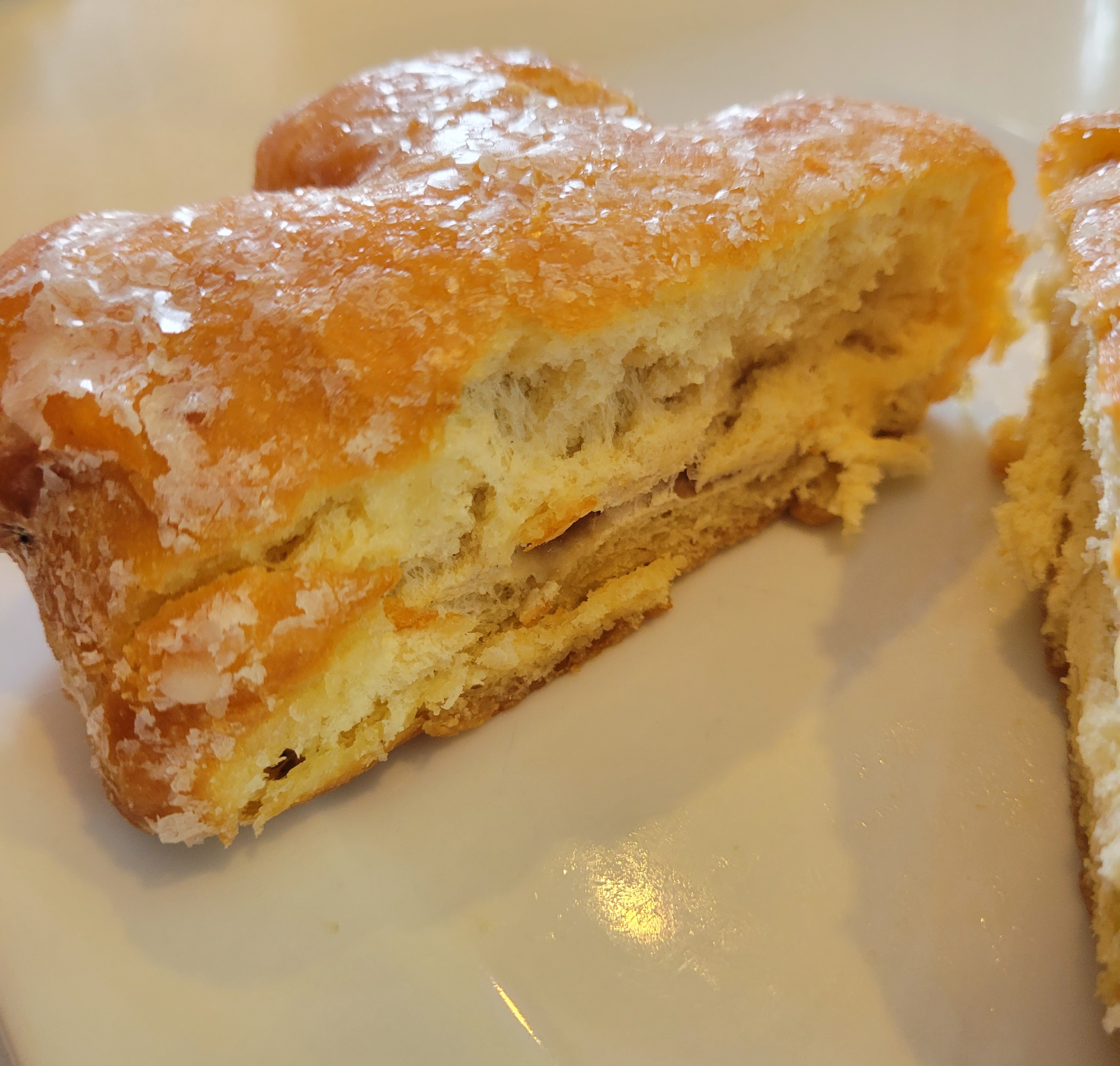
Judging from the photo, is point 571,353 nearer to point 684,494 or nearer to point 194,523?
point 684,494

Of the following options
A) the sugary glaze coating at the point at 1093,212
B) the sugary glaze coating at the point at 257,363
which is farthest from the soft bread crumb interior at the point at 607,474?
the sugary glaze coating at the point at 1093,212

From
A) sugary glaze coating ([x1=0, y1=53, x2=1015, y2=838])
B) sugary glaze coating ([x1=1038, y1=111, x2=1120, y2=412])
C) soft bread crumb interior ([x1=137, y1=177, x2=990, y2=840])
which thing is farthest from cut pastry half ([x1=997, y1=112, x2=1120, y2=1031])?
sugary glaze coating ([x1=0, y1=53, x2=1015, y2=838])

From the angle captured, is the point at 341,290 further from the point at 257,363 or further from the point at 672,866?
the point at 672,866

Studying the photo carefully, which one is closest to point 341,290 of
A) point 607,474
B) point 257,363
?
point 257,363

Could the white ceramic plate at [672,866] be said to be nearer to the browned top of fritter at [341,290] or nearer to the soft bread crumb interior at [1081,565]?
the soft bread crumb interior at [1081,565]

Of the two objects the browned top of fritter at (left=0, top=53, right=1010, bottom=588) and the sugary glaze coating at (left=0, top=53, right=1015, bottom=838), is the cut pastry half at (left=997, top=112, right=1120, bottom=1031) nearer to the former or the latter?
the browned top of fritter at (left=0, top=53, right=1010, bottom=588)

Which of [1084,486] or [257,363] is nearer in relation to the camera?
[257,363]
